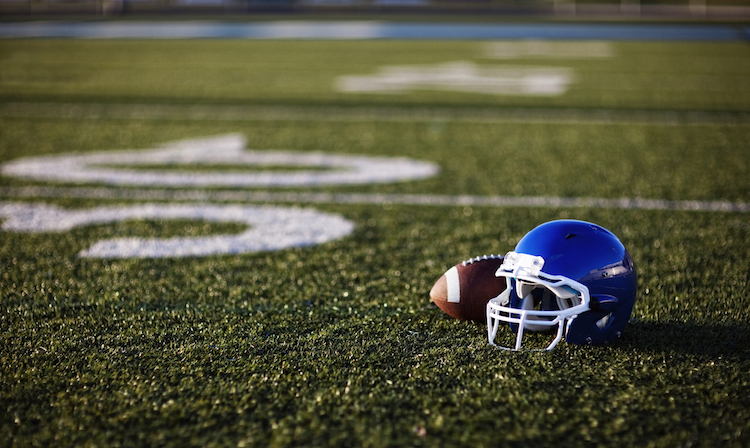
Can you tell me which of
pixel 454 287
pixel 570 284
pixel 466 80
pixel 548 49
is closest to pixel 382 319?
pixel 454 287

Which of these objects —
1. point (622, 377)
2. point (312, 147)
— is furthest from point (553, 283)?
point (312, 147)

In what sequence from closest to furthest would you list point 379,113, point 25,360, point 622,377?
point 622,377 < point 25,360 < point 379,113

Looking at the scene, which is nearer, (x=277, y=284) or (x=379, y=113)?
(x=277, y=284)

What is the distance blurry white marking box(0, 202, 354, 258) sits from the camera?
2.74 metres

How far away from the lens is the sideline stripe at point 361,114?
5.92 metres

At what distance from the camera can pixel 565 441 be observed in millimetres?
1382

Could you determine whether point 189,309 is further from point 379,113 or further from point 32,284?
point 379,113

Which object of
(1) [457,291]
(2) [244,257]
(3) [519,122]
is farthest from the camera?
(3) [519,122]

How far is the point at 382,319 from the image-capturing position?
6.64ft

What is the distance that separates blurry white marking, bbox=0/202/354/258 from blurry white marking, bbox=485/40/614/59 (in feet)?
31.9

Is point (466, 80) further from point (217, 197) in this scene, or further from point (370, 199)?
point (217, 197)

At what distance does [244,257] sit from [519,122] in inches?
150

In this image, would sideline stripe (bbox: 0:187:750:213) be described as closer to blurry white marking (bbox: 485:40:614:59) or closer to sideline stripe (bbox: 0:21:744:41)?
blurry white marking (bbox: 485:40:614:59)

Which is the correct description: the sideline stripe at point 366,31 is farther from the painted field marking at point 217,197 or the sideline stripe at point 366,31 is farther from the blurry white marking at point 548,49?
the painted field marking at point 217,197
